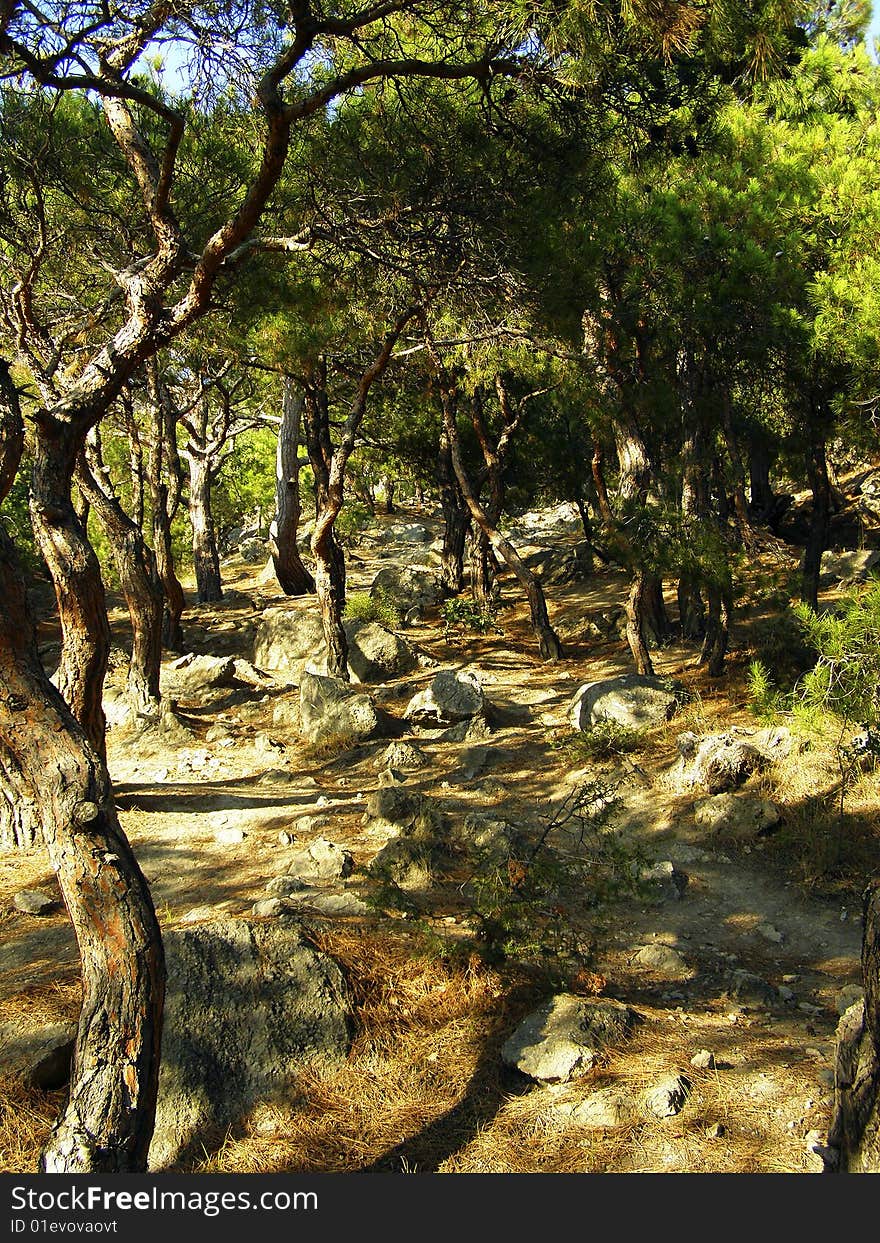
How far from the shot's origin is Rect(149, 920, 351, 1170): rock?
3.95 metres

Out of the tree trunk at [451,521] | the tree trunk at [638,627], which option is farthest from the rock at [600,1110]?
the tree trunk at [451,521]

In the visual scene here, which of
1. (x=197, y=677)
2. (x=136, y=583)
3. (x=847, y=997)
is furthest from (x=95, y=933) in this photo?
(x=197, y=677)

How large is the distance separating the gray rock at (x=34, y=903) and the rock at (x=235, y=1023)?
175 centimetres

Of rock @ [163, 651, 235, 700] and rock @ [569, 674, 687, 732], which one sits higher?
rock @ [163, 651, 235, 700]

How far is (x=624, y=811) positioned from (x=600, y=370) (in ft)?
15.9

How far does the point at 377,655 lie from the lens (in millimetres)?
13219

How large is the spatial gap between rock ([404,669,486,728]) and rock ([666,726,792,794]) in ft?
9.38

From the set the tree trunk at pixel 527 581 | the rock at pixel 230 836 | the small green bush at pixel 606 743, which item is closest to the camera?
the rock at pixel 230 836

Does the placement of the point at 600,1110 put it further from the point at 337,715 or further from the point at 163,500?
the point at 163,500

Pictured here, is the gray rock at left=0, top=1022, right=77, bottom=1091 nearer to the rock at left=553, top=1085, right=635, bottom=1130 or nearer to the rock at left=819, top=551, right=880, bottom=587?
the rock at left=553, top=1085, right=635, bottom=1130

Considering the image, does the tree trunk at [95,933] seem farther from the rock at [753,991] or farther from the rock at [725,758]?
the rock at [725,758]

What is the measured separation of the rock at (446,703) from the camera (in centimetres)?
1073

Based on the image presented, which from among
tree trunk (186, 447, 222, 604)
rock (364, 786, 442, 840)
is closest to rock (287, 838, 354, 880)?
rock (364, 786, 442, 840)

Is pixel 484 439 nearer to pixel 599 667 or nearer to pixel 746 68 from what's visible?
pixel 599 667
